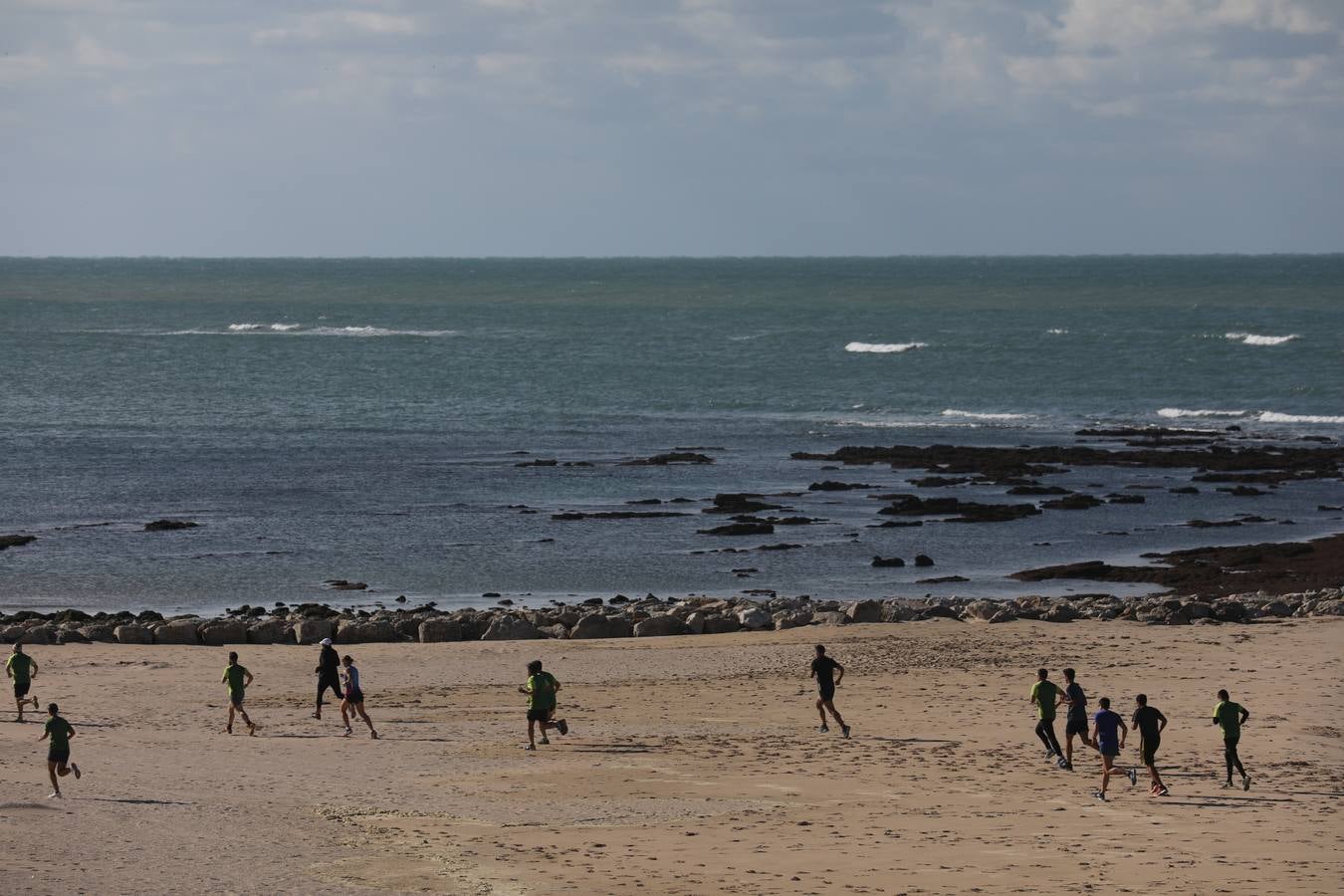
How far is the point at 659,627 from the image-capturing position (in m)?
30.6

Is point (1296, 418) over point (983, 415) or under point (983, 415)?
over

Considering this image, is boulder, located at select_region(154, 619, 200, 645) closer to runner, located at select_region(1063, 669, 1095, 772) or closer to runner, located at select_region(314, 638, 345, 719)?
runner, located at select_region(314, 638, 345, 719)

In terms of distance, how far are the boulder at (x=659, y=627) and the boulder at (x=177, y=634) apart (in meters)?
7.86

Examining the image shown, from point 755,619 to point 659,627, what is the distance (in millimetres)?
1752

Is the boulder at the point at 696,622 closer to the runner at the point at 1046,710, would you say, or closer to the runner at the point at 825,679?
the runner at the point at 825,679

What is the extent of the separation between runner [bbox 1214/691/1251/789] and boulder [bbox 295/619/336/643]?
16842mm

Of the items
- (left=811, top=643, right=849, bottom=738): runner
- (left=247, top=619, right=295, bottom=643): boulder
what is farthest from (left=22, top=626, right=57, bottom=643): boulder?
(left=811, top=643, right=849, bottom=738): runner

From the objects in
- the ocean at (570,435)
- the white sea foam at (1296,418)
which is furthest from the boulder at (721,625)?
the white sea foam at (1296,418)

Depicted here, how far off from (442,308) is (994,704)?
472ft

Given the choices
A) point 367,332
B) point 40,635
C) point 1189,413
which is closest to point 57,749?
point 40,635

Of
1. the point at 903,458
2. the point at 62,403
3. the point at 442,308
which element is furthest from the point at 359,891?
the point at 442,308

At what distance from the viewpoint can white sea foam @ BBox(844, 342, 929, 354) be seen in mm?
103562

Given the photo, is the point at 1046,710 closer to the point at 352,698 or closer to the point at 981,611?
the point at 352,698

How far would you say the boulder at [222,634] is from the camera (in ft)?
98.1
